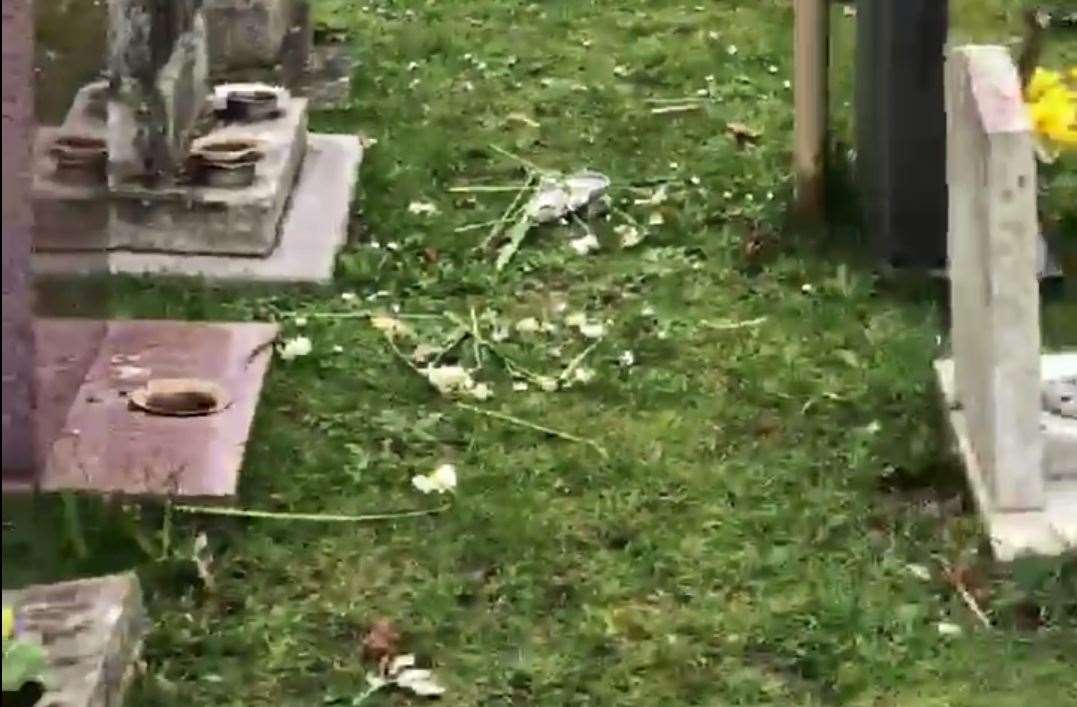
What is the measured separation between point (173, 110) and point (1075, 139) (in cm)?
216

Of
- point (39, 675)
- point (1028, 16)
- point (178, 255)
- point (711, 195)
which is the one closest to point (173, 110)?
point (178, 255)

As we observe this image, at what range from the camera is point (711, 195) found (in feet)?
19.3

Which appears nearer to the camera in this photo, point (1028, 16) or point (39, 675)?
point (39, 675)

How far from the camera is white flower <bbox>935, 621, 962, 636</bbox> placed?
361 centimetres

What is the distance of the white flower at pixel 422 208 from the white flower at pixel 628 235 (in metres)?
0.51

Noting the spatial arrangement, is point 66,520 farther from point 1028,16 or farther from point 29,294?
point 1028,16

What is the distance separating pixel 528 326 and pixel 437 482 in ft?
2.92

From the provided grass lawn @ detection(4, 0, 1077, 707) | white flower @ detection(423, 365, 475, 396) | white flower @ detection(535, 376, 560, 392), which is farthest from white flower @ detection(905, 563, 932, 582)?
white flower @ detection(423, 365, 475, 396)

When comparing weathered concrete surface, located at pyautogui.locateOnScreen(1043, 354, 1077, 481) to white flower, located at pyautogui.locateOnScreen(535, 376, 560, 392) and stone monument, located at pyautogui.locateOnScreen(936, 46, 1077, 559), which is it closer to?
stone monument, located at pyautogui.locateOnScreen(936, 46, 1077, 559)

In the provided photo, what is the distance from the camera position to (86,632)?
3.26 metres

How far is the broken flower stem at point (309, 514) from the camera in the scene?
396 cm

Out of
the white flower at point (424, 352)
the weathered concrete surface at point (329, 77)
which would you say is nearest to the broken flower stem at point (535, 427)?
the white flower at point (424, 352)

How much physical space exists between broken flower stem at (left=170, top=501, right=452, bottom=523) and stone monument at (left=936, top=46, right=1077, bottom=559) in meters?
1.04

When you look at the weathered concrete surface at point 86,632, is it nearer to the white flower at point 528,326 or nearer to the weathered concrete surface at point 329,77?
the white flower at point 528,326
